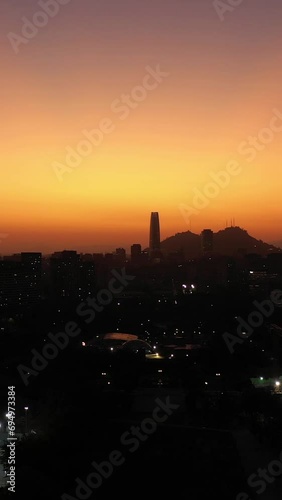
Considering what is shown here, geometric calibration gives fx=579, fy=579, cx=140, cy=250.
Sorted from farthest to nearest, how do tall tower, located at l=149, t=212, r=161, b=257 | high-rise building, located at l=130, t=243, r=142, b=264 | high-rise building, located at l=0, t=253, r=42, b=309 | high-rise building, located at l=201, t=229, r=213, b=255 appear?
tall tower, located at l=149, t=212, r=161, b=257 < high-rise building, located at l=201, t=229, r=213, b=255 < high-rise building, located at l=130, t=243, r=142, b=264 < high-rise building, located at l=0, t=253, r=42, b=309

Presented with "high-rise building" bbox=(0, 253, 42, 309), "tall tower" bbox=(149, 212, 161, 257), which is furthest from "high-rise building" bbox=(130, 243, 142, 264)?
"high-rise building" bbox=(0, 253, 42, 309)

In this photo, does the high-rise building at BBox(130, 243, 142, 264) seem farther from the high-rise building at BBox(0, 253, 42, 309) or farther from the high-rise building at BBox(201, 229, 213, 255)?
the high-rise building at BBox(0, 253, 42, 309)

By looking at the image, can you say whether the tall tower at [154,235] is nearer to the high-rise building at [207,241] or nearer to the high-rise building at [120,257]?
the high-rise building at [207,241]

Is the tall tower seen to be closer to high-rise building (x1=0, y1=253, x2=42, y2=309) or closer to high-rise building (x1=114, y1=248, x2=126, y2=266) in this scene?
high-rise building (x1=114, y1=248, x2=126, y2=266)

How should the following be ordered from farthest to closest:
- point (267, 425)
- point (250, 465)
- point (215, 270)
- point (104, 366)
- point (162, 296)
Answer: point (215, 270) < point (162, 296) < point (104, 366) < point (267, 425) < point (250, 465)

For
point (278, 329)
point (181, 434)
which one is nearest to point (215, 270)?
point (278, 329)

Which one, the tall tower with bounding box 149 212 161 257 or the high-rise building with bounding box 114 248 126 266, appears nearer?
the high-rise building with bounding box 114 248 126 266

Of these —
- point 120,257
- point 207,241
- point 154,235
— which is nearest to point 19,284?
point 120,257

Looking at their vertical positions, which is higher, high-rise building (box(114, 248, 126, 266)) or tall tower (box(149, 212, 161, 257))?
tall tower (box(149, 212, 161, 257))

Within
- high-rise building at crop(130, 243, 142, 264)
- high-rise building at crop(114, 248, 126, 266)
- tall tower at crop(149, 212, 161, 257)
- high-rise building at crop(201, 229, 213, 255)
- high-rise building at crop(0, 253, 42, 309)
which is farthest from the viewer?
tall tower at crop(149, 212, 161, 257)

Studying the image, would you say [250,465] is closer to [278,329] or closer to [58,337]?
[58,337]

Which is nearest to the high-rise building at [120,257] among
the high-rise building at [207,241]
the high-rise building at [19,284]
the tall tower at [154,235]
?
the high-rise building at [207,241]
